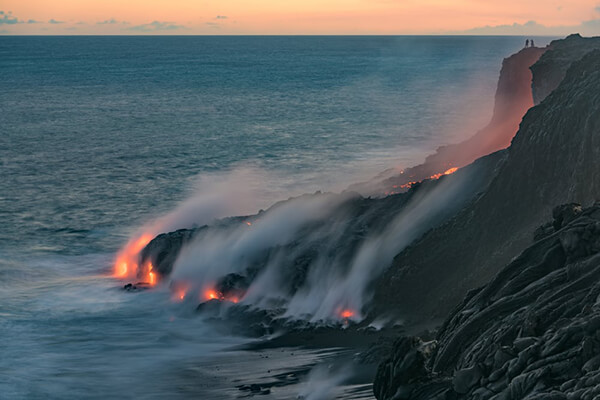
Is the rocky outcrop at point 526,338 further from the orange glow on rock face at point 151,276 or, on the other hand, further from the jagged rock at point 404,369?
the orange glow on rock face at point 151,276

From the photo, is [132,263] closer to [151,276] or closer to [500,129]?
[151,276]

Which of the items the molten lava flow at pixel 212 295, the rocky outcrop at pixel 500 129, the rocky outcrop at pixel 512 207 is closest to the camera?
the rocky outcrop at pixel 512 207

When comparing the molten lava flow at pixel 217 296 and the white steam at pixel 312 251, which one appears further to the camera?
the molten lava flow at pixel 217 296

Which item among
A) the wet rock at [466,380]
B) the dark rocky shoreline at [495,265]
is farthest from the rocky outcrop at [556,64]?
the wet rock at [466,380]

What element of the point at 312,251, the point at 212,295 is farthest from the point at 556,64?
the point at 212,295

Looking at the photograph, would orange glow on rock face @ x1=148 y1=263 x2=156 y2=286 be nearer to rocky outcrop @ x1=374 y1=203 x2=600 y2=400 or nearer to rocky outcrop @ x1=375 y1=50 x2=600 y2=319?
rocky outcrop @ x1=375 y1=50 x2=600 y2=319

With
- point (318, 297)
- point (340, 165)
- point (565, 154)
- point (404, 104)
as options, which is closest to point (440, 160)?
point (318, 297)

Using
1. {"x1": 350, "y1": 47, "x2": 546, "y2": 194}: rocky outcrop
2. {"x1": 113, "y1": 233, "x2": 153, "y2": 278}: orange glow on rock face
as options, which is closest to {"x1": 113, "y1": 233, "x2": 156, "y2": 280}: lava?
{"x1": 113, "y1": 233, "x2": 153, "y2": 278}: orange glow on rock face
